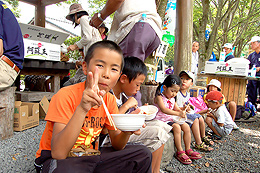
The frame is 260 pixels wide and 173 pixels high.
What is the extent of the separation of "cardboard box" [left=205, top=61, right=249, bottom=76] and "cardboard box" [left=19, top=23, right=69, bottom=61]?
4.07 metres

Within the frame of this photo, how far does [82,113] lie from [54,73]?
Answer: 3449 millimetres

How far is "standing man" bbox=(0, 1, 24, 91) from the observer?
2443 millimetres

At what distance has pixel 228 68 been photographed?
5.39 metres

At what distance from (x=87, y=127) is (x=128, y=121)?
36 cm

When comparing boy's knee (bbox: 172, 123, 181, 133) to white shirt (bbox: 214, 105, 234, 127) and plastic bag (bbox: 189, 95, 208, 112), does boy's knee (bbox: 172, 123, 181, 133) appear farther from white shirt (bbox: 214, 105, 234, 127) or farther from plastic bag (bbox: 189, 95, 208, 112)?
plastic bag (bbox: 189, 95, 208, 112)

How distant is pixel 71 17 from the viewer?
3.99 meters

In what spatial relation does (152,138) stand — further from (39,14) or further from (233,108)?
(39,14)

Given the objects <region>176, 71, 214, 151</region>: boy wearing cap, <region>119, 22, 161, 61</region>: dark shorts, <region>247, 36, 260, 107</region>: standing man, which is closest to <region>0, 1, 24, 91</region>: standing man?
<region>119, 22, 161, 61</region>: dark shorts

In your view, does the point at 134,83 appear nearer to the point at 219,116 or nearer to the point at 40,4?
the point at 219,116

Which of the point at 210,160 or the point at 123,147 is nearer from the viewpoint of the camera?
the point at 123,147

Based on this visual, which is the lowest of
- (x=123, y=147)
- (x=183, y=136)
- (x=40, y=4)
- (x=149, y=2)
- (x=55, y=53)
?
(x=183, y=136)

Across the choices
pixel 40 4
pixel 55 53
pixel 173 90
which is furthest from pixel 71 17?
pixel 173 90

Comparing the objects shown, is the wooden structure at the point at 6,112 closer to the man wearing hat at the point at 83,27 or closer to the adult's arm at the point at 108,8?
the adult's arm at the point at 108,8

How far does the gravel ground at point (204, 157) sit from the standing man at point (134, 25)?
160 centimetres
